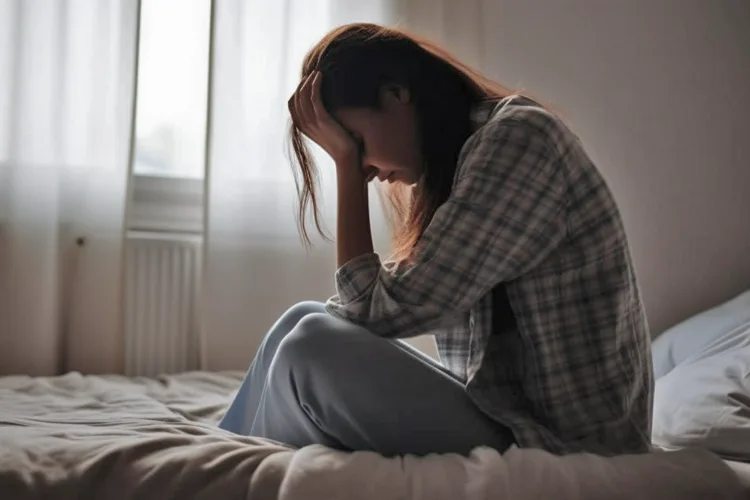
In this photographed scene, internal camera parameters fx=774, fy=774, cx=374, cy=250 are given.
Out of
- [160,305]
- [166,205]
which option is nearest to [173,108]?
[166,205]

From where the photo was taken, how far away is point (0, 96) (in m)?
1.72

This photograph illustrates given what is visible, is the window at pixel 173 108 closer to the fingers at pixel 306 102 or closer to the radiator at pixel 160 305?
the radiator at pixel 160 305

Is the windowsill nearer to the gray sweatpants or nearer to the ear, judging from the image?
the ear

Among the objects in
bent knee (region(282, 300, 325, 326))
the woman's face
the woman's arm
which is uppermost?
the woman's face

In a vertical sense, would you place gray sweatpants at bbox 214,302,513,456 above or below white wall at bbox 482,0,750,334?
below

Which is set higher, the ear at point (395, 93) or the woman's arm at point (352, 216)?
the ear at point (395, 93)

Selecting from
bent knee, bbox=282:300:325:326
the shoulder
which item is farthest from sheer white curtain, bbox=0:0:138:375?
the shoulder

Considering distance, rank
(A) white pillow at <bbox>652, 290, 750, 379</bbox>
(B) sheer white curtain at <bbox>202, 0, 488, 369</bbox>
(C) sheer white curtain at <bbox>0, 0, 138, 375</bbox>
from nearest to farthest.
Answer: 1. (A) white pillow at <bbox>652, 290, 750, 379</bbox>
2. (C) sheer white curtain at <bbox>0, 0, 138, 375</bbox>
3. (B) sheer white curtain at <bbox>202, 0, 488, 369</bbox>

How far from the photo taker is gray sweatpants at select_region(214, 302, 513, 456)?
0.85m

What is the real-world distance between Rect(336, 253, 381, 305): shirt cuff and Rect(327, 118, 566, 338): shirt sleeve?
1.6 inches

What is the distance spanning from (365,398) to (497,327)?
21 cm

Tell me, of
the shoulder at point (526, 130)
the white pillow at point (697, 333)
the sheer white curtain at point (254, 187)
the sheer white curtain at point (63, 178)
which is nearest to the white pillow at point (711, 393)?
the white pillow at point (697, 333)

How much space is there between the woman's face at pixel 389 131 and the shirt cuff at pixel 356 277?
155 millimetres

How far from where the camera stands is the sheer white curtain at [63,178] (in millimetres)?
1698
